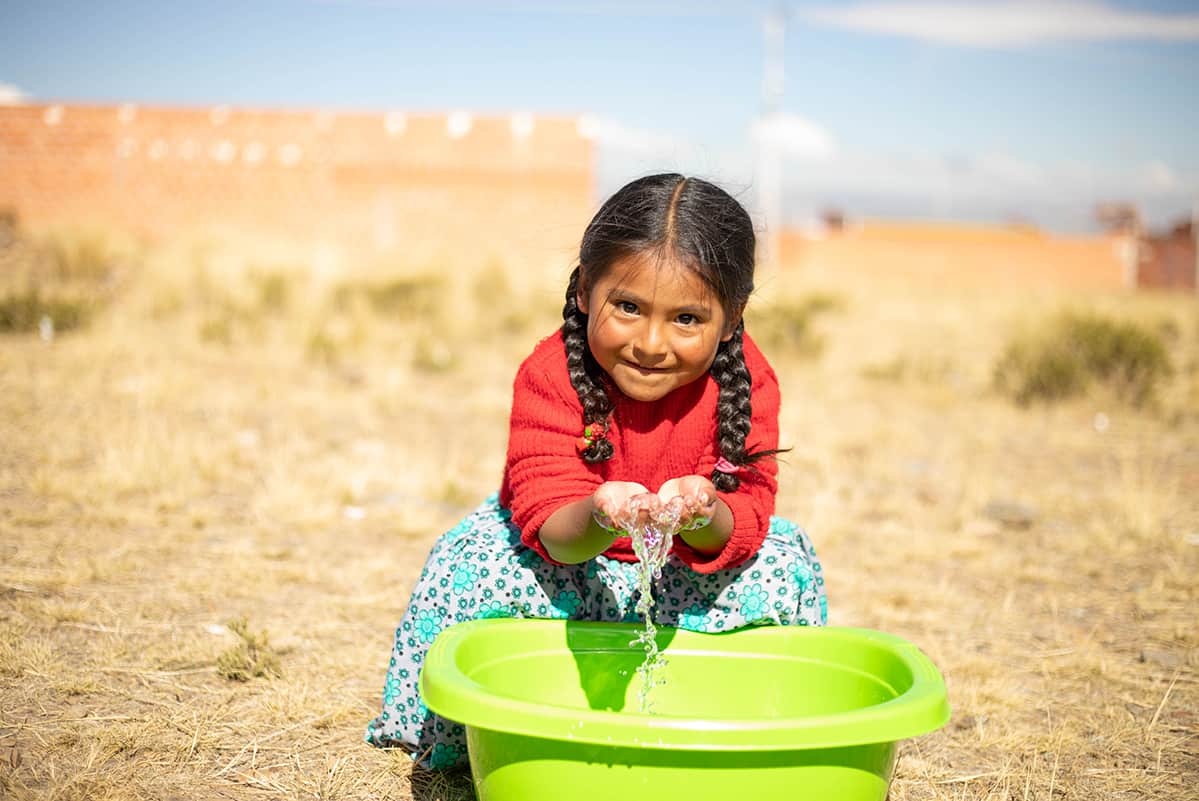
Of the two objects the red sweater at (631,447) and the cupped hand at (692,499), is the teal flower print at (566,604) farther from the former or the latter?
the cupped hand at (692,499)

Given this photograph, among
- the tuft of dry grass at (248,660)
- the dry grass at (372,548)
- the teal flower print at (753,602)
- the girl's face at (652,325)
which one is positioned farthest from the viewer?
the tuft of dry grass at (248,660)

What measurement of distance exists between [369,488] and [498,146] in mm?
14167

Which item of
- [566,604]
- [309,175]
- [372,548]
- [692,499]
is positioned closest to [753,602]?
[566,604]

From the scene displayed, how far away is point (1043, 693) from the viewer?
9.81ft

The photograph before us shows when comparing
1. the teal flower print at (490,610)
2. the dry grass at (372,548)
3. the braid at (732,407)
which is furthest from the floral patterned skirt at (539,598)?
the braid at (732,407)

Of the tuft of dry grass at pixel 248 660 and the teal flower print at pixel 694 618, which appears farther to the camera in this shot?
the tuft of dry grass at pixel 248 660

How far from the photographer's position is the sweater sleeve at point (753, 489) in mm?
2189

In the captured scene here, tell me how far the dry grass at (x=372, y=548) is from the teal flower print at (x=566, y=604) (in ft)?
1.37

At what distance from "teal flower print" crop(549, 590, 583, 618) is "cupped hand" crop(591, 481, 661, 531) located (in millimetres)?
500

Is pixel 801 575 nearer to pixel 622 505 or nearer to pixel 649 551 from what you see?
pixel 649 551

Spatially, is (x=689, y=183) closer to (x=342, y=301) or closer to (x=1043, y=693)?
(x=1043, y=693)

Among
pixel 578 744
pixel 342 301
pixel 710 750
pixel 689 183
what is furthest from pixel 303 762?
pixel 342 301

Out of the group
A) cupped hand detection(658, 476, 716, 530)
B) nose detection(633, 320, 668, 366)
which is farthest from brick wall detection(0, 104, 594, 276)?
cupped hand detection(658, 476, 716, 530)

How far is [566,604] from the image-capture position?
234 centimetres
